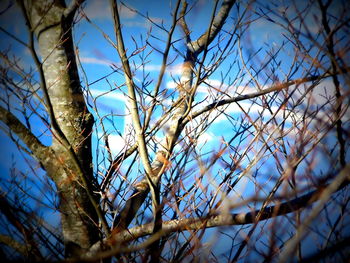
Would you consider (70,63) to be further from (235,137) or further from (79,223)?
(235,137)

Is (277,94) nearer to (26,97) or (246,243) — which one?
(246,243)

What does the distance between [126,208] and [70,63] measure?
155 cm

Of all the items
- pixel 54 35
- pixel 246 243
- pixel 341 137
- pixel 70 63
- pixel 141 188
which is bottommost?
pixel 246 243

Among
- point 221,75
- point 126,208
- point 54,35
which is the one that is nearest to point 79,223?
point 126,208

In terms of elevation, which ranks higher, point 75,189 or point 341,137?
point 75,189

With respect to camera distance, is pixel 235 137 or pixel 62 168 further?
pixel 235 137

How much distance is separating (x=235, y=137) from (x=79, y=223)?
203 cm

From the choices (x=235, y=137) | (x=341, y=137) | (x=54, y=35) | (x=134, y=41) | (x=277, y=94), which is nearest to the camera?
(x=341, y=137)

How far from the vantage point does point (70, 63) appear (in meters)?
1.95

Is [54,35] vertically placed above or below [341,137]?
above

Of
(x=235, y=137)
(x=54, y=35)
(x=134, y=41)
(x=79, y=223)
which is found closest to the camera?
(x=134, y=41)

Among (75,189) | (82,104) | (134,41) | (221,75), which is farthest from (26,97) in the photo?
(221,75)

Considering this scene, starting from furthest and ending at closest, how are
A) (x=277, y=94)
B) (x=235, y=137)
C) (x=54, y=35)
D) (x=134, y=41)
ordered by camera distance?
(x=235, y=137)
(x=277, y=94)
(x=54, y=35)
(x=134, y=41)

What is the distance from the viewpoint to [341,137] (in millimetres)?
1452
